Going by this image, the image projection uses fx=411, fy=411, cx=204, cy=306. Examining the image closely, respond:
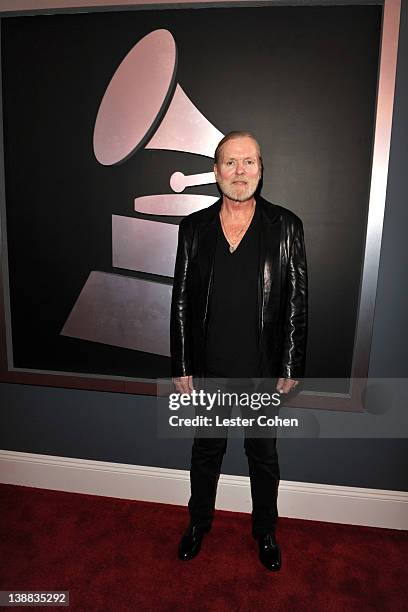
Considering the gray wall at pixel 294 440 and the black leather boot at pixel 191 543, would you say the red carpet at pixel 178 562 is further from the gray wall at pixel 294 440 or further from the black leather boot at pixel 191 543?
the gray wall at pixel 294 440

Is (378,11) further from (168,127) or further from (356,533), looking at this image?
(356,533)

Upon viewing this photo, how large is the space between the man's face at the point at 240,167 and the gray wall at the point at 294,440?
2.21 feet

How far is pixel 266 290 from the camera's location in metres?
1.64

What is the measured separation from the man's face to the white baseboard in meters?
1.45

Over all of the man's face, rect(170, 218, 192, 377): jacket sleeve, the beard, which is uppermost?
the man's face

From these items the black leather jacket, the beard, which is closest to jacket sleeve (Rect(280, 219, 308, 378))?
the black leather jacket

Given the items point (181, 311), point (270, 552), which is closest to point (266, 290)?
point (181, 311)

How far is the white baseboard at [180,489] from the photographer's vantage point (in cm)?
207

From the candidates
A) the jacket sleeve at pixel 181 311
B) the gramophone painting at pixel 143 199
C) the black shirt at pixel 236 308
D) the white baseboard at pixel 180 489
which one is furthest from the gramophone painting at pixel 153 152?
the white baseboard at pixel 180 489

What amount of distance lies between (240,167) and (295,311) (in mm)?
609

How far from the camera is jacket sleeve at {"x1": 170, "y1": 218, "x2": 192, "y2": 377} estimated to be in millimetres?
1718

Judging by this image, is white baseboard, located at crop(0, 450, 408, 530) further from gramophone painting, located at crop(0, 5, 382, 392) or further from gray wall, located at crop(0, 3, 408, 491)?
gramophone painting, located at crop(0, 5, 382, 392)

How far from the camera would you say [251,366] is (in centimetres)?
167

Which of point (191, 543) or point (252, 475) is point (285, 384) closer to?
point (252, 475)
